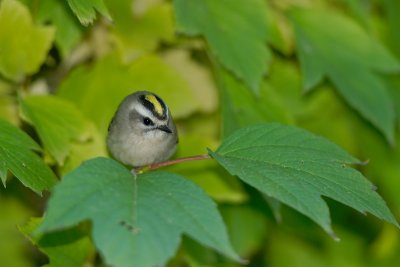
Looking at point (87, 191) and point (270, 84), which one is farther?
point (270, 84)

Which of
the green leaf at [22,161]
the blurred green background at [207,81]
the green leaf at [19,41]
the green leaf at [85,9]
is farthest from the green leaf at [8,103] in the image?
the green leaf at [85,9]

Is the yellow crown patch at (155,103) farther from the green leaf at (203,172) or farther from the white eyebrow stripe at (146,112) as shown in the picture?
the green leaf at (203,172)

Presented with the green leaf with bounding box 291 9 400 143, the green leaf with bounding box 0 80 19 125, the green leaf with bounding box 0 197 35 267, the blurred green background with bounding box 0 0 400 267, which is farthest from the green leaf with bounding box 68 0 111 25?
the green leaf with bounding box 0 197 35 267

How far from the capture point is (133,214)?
1431 millimetres

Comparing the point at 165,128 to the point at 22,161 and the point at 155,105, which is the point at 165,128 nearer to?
the point at 155,105

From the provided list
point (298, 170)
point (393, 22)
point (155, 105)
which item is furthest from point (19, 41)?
point (393, 22)

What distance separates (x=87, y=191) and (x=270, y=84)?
1.53 meters

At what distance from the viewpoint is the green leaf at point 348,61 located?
8.80ft

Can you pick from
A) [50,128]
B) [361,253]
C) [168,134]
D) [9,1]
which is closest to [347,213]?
[361,253]

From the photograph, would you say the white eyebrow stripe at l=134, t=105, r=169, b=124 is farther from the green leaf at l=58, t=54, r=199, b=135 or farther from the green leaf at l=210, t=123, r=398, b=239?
the green leaf at l=210, t=123, r=398, b=239

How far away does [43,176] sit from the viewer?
6.20ft

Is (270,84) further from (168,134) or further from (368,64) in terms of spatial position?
(168,134)

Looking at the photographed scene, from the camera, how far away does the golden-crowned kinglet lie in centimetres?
234

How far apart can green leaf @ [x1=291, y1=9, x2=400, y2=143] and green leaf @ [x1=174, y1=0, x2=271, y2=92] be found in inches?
9.5
